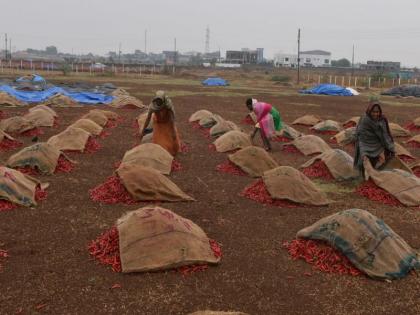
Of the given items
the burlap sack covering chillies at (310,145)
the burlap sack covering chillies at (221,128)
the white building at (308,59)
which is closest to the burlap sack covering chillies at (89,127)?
the burlap sack covering chillies at (221,128)

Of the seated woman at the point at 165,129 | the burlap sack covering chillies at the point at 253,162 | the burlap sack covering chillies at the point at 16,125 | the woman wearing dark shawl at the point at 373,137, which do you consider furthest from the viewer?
the burlap sack covering chillies at the point at 16,125

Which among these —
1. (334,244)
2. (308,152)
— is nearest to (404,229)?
(334,244)

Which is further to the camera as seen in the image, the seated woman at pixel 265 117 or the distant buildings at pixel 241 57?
the distant buildings at pixel 241 57

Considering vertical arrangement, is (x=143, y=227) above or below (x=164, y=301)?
above

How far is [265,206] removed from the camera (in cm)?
709

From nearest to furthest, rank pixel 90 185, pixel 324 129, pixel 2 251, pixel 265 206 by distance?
pixel 2 251 < pixel 265 206 < pixel 90 185 < pixel 324 129

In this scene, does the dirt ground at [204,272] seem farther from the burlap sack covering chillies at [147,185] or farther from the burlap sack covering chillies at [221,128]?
the burlap sack covering chillies at [221,128]

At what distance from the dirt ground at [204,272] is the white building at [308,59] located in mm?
101898

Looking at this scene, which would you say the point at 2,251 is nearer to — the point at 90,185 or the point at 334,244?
the point at 90,185

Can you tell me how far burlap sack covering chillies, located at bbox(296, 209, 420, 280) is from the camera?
494 cm

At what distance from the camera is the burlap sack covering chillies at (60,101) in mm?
19078

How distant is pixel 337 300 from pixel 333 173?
4521mm

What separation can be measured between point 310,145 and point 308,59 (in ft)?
355

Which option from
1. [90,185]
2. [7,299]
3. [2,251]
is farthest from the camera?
[90,185]
